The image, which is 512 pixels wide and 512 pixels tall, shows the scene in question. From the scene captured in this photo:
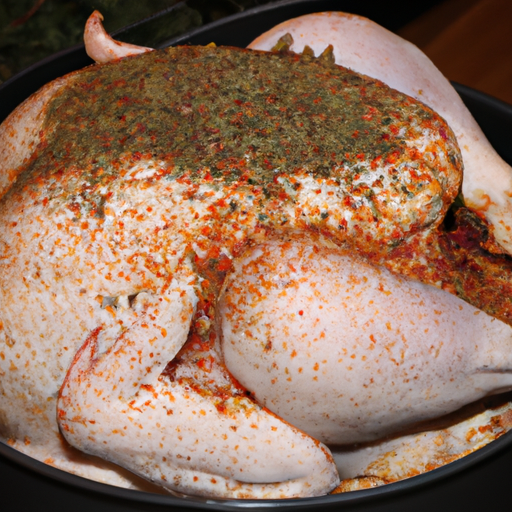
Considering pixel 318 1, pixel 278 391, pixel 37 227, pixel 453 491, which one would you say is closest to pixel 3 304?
pixel 37 227

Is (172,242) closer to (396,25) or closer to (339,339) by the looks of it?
(339,339)

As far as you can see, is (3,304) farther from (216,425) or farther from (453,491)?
(453,491)

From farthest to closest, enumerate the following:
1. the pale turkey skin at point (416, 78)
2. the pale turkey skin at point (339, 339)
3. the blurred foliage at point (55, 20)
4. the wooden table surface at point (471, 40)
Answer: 1. the wooden table surface at point (471, 40)
2. the blurred foliage at point (55, 20)
3. the pale turkey skin at point (416, 78)
4. the pale turkey skin at point (339, 339)

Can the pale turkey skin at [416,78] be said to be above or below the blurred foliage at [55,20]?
below

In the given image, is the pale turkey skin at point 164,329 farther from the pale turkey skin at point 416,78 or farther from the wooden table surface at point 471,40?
the wooden table surface at point 471,40

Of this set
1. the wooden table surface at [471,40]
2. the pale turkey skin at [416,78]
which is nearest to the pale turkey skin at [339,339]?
the pale turkey skin at [416,78]

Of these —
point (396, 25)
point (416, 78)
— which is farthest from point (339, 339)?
point (396, 25)
